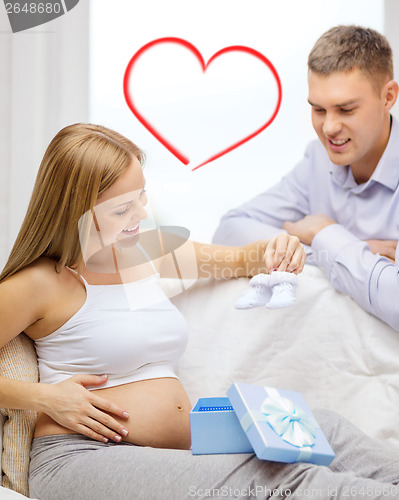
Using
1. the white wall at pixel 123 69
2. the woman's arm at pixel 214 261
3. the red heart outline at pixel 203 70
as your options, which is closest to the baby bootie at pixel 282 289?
the woman's arm at pixel 214 261

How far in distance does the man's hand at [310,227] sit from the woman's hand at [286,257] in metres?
0.17

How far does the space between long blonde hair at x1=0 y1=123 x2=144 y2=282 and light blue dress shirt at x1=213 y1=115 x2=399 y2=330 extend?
0.52 meters

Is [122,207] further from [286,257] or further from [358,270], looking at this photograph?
[358,270]

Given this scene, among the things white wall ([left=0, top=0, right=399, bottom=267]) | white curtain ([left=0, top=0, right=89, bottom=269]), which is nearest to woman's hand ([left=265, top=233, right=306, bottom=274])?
white wall ([left=0, top=0, right=399, bottom=267])

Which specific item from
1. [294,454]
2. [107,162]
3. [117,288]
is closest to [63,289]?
[117,288]

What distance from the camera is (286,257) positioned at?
1.18 metres

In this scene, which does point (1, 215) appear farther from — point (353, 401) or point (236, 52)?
point (353, 401)

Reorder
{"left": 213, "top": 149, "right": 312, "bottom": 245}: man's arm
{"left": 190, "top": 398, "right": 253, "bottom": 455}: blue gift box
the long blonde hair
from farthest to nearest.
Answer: {"left": 213, "top": 149, "right": 312, "bottom": 245}: man's arm → the long blonde hair → {"left": 190, "top": 398, "right": 253, "bottom": 455}: blue gift box

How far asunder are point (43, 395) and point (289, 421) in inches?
16.1

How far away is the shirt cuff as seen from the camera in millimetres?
1253

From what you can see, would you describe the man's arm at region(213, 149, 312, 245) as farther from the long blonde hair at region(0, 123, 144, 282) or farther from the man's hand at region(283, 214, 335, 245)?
the long blonde hair at region(0, 123, 144, 282)

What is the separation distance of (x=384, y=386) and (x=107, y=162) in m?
0.71

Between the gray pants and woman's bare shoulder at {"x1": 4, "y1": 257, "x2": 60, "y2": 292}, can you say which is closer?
the gray pants

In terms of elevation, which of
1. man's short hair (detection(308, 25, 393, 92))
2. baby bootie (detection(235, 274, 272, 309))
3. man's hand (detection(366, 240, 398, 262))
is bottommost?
baby bootie (detection(235, 274, 272, 309))
